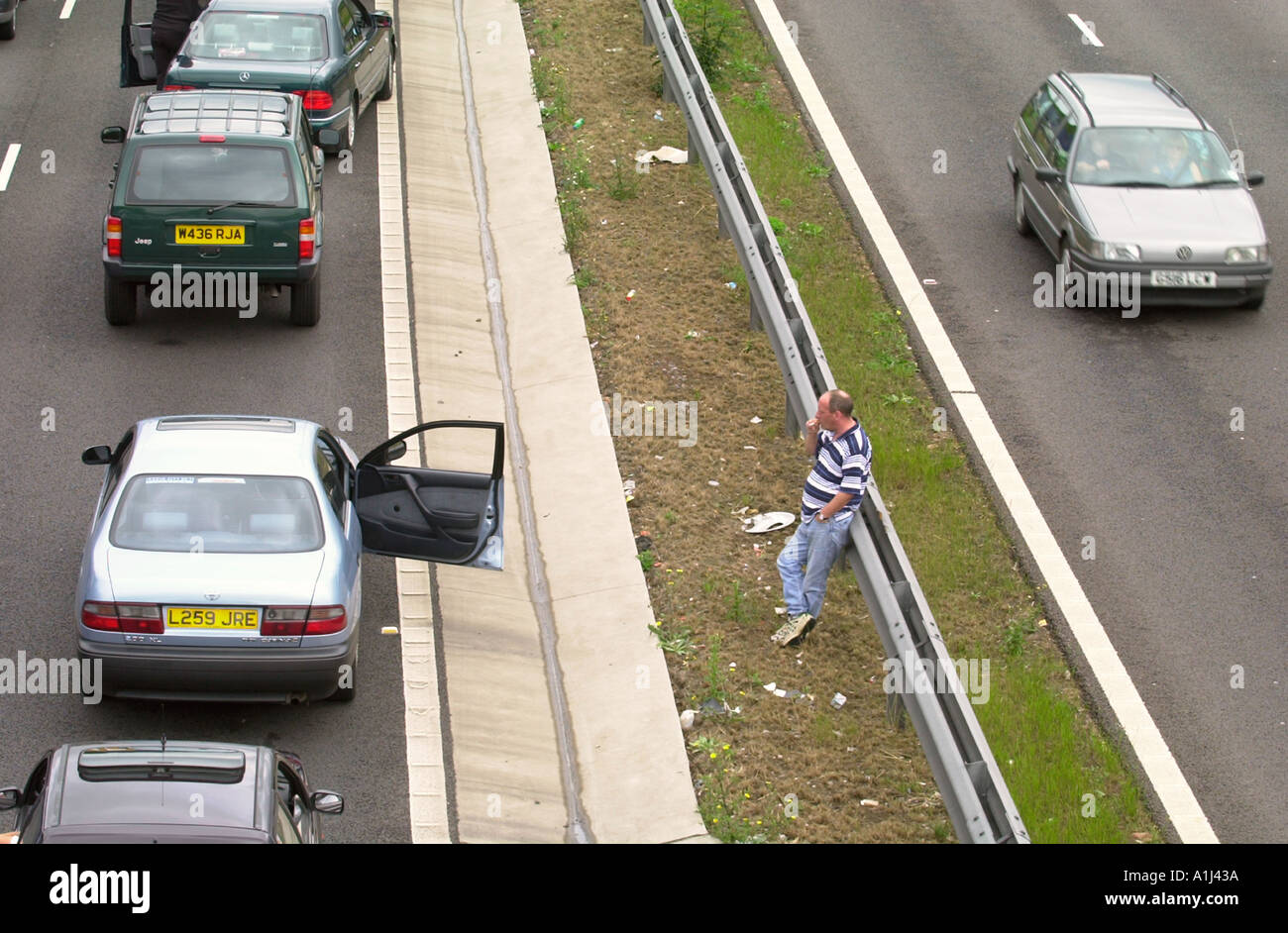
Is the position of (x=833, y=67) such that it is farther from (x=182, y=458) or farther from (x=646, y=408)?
(x=182, y=458)

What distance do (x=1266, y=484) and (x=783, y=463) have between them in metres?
3.86

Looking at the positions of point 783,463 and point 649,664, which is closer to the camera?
point 649,664

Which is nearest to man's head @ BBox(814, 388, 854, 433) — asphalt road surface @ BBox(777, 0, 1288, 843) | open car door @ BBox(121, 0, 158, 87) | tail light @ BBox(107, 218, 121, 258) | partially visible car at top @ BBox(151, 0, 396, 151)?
asphalt road surface @ BBox(777, 0, 1288, 843)

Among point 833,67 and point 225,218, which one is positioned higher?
point 225,218

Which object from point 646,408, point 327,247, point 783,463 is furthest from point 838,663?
point 327,247

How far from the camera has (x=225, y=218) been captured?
Result: 14.4m

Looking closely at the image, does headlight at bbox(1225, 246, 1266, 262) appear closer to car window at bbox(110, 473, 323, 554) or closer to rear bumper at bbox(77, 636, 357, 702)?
car window at bbox(110, 473, 323, 554)

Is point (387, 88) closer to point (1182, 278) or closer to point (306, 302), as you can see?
point (306, 302)

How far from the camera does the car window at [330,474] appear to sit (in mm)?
10609

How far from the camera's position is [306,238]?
48.2 ft

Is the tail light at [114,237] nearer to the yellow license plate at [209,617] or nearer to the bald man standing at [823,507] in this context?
the yellow license plate at [209,617]
